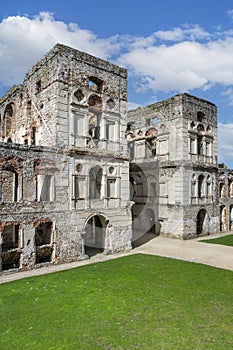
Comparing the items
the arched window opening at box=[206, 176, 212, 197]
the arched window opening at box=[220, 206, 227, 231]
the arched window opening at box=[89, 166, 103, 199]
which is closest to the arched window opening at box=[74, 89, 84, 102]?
the arched window opening at box=[89, 166, 103, 199]

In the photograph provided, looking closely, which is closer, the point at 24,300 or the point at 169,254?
the point at 24,300

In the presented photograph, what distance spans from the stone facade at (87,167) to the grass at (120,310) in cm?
350

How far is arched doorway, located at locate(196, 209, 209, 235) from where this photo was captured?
86.6 feet

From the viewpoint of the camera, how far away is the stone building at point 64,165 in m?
15.2

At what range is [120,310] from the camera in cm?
970

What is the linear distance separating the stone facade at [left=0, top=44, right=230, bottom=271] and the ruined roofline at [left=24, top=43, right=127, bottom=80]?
2.5 inches

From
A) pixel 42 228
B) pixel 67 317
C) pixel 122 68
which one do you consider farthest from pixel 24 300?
pixel 122 68

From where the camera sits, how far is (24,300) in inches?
418

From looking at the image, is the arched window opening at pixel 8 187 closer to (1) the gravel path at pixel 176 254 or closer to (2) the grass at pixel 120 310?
(1) the gravel path at pixel 176 254

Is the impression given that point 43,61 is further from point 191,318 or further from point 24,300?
point 191,318

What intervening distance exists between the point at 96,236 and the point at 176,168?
9172 mm

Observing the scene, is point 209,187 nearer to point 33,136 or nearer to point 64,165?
point 64,165

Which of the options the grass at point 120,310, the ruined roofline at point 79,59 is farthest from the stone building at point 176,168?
the grass at point 120,310

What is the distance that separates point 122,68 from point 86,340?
17.2 meters
